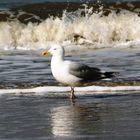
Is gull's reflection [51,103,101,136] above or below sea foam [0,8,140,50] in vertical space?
above

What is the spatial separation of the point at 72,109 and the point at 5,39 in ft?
44.2

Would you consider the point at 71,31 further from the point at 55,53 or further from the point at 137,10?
the point at 55,53

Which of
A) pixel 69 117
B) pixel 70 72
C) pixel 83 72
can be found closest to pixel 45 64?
pixel 83 72

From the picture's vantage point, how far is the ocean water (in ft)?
28.7

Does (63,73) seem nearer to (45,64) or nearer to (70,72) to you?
(70,72)

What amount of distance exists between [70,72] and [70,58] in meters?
5.92

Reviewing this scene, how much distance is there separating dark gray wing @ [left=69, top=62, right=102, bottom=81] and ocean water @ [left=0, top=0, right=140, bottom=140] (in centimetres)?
26

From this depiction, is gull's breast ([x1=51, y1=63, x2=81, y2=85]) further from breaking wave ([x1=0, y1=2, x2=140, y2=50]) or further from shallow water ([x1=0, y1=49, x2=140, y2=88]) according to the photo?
breaking wave ([x1=0, y1=2, x2=140, y2=50])

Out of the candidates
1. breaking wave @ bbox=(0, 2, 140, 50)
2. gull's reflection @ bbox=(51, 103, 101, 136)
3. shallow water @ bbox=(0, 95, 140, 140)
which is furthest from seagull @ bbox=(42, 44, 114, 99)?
breaking wave @ bbox=(0, 2, 140, 50)

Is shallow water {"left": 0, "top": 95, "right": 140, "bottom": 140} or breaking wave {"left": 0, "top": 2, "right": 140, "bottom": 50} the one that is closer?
shallow water {"left": 0, "top": 95, "right": 140, "bottom": 140}

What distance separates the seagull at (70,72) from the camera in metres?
11.6

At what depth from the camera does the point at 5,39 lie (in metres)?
23.4

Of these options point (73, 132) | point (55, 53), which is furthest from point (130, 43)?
point (73, 132)

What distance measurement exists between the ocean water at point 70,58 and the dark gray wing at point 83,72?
0.26 m
